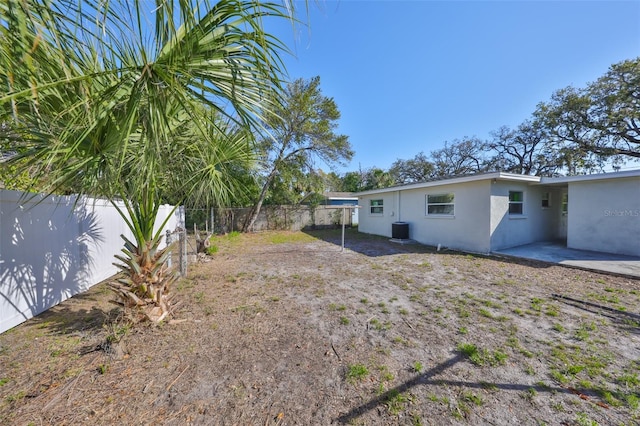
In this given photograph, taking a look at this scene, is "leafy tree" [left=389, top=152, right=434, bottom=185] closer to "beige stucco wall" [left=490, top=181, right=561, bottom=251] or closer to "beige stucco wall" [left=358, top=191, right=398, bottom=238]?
"beige stucco wall" [left=358, top=191, right=398, bottom=238]

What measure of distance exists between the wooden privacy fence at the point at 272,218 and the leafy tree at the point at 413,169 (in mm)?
14596

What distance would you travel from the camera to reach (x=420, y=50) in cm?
Answer: 750

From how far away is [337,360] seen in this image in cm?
261

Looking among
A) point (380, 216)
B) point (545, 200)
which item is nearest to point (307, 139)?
point (380, 216)

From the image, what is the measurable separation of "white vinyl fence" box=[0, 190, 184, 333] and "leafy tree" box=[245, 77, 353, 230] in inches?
348

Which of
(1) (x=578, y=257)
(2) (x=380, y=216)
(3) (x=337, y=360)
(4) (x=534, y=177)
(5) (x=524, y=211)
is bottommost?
(3) (x=337, y=360)

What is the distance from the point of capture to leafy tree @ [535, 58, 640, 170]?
14203 millimetres

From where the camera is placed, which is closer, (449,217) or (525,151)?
(449,217)

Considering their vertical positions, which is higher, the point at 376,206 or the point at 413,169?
the point at 413,169

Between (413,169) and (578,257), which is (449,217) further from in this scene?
(413,169)

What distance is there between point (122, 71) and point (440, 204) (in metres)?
10.3

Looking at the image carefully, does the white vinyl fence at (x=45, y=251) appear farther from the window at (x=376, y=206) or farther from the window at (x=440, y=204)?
the window at (x=376, y=206)

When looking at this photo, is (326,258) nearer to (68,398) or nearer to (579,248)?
(68,398)

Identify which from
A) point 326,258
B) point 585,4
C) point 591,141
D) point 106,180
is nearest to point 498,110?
point 591,141
